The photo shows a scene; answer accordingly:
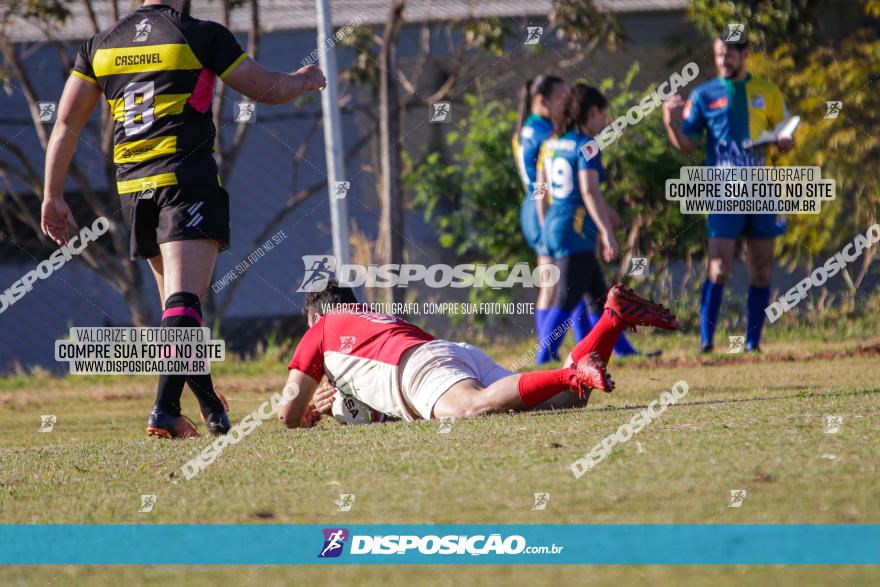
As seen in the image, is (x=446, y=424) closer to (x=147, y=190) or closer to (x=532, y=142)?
(x=147, y=190)

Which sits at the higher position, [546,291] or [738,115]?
[738,115]

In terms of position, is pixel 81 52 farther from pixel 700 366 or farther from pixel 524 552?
pixel 700 366

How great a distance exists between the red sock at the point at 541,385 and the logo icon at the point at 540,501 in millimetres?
1442

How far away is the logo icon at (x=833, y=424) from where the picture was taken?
15.3 feet

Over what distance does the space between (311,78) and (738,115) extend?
4.22 m

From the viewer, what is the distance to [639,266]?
37.4 feet

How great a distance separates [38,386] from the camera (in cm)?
975

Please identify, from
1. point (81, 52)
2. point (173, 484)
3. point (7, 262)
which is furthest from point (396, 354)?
point (7, 262)

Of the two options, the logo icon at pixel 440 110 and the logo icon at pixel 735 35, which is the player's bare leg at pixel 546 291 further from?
the logo icon at pixel 440 110

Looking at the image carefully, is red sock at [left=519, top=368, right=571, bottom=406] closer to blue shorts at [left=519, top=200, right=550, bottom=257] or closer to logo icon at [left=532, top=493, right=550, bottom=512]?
logo icon at [left=532, top=493, right=550, bottom=512]

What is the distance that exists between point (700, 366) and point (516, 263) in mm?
4170

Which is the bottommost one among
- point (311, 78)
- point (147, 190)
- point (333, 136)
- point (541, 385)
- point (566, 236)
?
point (541, 385)

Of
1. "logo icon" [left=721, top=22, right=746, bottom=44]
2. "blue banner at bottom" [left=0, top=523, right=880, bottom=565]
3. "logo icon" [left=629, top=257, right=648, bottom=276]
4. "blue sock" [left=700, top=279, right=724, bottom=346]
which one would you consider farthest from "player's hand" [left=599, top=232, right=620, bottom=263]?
"blue banner at bottom" [left=0, top=523, right=880, bottom=565]

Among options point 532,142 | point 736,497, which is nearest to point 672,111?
point 532,142
